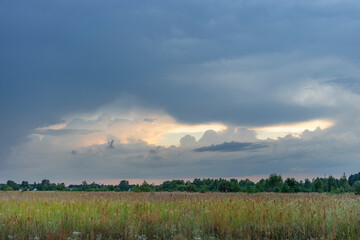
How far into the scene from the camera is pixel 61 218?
1010 centimetres

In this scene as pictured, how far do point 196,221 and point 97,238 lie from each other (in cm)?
311

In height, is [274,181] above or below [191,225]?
below

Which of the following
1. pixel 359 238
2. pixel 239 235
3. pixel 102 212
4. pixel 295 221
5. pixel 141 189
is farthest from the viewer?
pixel 141 189

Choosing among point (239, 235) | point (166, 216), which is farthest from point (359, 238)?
point (166, 216)

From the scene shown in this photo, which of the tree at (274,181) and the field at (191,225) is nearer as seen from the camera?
the field at (191,225)

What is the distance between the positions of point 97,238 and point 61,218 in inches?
101

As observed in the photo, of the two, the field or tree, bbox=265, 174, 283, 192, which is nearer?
the field

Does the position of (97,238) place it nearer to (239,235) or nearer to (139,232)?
(139,232)

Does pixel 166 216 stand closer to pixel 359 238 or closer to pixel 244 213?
pixel 244 213

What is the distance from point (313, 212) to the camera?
10.3m

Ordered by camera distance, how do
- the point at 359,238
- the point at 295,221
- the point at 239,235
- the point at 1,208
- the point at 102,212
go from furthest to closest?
the point at 1,208 < the point at 102,212 < the point at 295,221 < the point at 239,235 < the point at 359,238

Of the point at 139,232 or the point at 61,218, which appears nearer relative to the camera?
the point at 139,232

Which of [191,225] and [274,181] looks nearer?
[191,225]

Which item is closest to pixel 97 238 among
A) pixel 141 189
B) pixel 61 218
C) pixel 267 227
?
pixel 61 218
